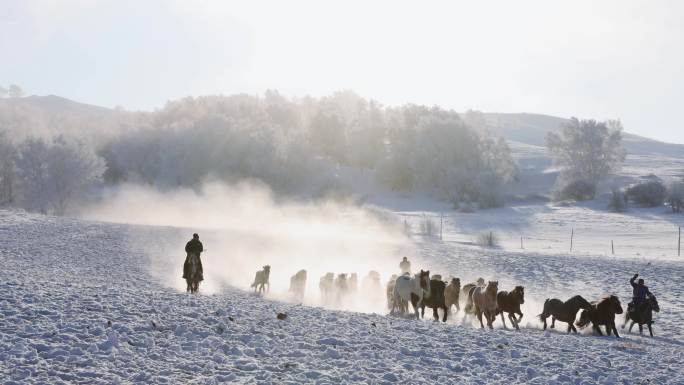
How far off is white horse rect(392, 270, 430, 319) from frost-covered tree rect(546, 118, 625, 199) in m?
71.2

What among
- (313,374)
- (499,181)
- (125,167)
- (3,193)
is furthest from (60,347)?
(125,167)

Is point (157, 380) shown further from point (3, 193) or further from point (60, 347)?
point (3, 193)

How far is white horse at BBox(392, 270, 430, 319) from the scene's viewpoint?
59.3 feet

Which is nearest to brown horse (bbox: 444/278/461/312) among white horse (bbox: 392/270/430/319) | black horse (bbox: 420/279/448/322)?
black horse (bbox: 420/279/448/322)

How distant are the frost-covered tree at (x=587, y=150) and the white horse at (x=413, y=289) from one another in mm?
71236

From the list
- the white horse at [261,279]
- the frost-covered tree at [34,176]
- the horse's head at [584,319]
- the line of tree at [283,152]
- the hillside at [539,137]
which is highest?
the hillside at [539,137]

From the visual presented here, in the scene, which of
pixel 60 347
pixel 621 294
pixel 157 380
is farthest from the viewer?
pixel 621 294

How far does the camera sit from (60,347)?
9867mm

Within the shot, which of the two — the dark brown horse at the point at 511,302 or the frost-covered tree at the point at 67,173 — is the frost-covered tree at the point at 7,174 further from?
the dark brown horse at the point at 511,302

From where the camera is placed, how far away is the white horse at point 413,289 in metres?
18.1

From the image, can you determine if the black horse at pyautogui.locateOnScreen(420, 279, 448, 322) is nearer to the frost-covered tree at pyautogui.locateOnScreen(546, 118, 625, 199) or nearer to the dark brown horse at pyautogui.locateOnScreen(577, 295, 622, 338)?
the dark brown horse at pyautogui.locateOnScreen(577, 295, 622, 338)

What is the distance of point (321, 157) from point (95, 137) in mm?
32517

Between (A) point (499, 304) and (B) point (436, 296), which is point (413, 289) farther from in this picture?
(A) point (499, 304)

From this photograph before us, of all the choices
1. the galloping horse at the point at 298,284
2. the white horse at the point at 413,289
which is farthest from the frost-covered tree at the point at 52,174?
the white horse at the point at 413,289
